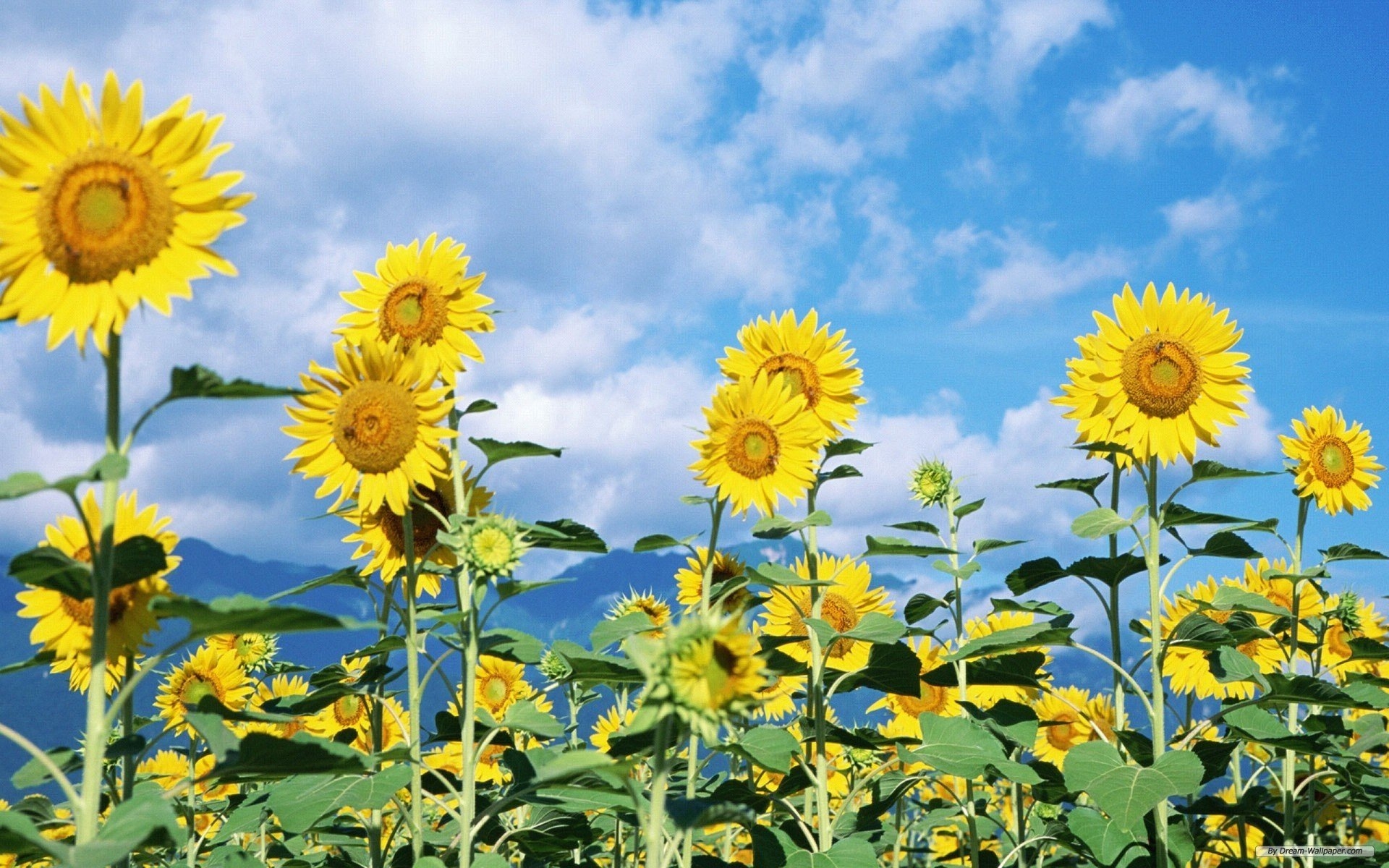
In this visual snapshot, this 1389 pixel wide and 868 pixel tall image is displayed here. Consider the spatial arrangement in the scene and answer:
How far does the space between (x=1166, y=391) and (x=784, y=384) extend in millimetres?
1700

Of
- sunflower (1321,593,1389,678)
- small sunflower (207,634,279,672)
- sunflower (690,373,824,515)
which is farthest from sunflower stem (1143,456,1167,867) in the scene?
small sunflower (207,634,279,672)

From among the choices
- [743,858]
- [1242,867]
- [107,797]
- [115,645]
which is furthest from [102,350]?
[743,858]

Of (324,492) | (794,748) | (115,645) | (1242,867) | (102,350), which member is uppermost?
(324,492)

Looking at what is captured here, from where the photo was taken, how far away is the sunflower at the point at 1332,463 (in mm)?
6746

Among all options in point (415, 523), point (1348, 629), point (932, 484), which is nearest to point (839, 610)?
point (932, 484)

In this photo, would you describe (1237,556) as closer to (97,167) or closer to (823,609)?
(823,609)

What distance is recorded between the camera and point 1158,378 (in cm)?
490

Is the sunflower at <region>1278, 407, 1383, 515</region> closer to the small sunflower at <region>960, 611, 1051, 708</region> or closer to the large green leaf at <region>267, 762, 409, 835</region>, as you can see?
the small sunflower at <region>960, 611, 1051, 708</region>

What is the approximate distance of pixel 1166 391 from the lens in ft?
15.9

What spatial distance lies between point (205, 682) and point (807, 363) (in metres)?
3.81

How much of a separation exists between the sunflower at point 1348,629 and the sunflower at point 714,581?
4095 mm

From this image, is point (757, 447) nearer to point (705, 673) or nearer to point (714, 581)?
point (714, 581)

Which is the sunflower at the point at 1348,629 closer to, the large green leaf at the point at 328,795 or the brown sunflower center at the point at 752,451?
the brown sunflower center at the point at 752,451

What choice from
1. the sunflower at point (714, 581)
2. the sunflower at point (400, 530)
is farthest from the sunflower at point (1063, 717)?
the sunflower at point (400, 530)
